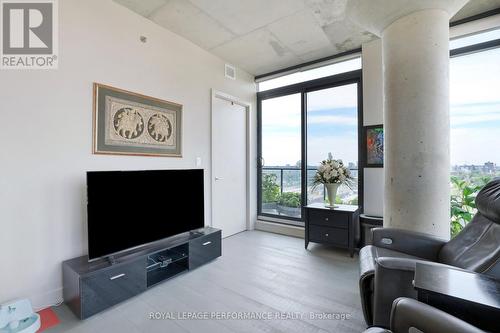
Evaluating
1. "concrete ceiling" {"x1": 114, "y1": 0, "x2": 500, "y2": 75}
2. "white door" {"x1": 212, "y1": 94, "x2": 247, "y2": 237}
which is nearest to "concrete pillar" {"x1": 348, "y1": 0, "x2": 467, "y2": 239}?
"concrete ceiling" {"x1": 114, "y1": 0, "x2": 500, "y2": 75}

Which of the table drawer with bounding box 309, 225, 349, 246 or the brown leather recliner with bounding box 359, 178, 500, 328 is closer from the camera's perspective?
the brown leather recliner with bounding box 359, 178, 500, 328

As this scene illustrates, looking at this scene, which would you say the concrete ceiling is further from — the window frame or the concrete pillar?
the concrete pillar

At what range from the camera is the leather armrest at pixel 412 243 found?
195cm

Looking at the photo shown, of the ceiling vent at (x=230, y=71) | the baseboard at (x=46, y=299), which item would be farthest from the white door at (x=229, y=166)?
the baseboard at (x=46, y=299)

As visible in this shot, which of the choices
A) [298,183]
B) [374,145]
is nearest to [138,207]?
[298,183]

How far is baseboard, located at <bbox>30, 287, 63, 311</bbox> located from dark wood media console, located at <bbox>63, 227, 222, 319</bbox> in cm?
6

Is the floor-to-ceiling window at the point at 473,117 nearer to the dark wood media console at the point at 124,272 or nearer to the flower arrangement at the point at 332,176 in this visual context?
the flower arrangement at the point at 332,176

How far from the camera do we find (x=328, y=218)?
3.35 metres

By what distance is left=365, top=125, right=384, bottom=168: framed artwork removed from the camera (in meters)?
3.35

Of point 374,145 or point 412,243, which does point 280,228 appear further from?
point 412,243

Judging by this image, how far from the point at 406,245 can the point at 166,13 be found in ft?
11.3

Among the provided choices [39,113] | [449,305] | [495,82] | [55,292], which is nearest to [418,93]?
[495,82]

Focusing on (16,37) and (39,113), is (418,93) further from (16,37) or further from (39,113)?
(16,37)

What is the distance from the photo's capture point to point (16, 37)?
6.66 ft
